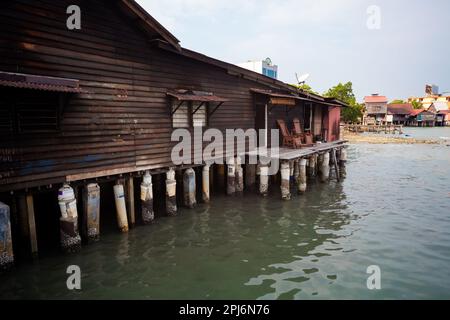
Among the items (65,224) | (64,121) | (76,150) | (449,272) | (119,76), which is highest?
(119,76)

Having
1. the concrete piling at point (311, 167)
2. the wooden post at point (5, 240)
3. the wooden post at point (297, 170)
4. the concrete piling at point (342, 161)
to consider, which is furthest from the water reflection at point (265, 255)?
the concrete piling at point (342, 161)

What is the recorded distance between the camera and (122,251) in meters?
7.56

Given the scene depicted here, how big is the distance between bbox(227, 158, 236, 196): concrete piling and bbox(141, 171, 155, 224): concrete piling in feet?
13.8

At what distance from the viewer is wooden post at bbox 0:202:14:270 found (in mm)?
5988

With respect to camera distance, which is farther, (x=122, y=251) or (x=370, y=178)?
(x=370, y=178)

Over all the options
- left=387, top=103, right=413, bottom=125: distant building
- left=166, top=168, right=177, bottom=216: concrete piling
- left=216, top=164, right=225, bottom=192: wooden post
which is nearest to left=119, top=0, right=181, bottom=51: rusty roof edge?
left=166, top=168, right=177, bottom=216: concrete piling

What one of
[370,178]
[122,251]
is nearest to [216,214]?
[122,251]

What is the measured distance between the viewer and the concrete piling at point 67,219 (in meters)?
7.00

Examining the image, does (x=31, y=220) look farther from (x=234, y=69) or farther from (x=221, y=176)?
(x=234, y=69)

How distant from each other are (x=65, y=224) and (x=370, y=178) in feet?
53.4

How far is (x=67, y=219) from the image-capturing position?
23.0 ft

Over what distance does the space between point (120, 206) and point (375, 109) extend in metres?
85.8

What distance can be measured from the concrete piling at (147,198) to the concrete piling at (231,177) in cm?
419
